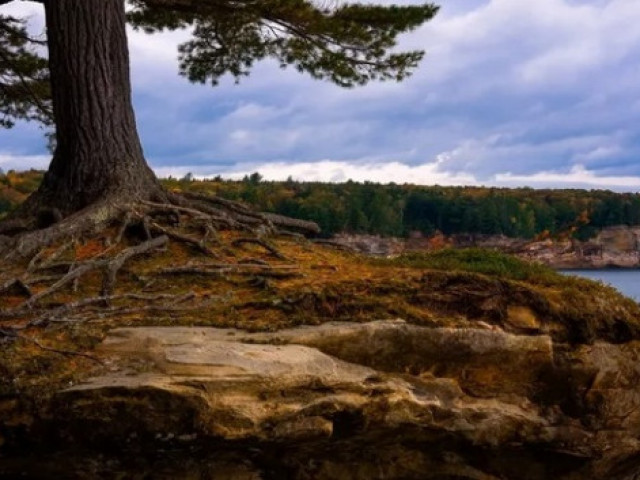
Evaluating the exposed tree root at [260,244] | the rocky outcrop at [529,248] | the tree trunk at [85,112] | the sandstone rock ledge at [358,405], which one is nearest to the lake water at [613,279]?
the rocky outcrop at [529,248]

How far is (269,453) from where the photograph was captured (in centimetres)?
672

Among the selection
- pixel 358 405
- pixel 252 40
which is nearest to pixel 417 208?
pixel 252 40

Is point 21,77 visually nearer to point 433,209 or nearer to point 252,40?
point 252,40

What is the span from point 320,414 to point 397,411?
0.83 meters

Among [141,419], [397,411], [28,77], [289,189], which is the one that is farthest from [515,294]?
[289,189]

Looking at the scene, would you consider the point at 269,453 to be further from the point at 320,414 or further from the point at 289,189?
the point at 289,189

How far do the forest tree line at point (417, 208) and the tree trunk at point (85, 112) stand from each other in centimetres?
1198

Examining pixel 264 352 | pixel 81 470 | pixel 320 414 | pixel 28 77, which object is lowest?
pixel 81 470

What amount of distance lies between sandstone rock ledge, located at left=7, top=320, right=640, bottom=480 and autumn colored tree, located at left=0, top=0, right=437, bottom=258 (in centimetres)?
291

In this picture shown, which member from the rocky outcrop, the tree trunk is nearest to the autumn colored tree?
the tree trunk

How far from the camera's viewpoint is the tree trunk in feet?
31.0

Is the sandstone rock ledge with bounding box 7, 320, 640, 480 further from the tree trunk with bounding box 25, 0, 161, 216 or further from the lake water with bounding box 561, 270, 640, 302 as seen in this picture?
the tree trunk with bounding box 25, 0, 161, 216

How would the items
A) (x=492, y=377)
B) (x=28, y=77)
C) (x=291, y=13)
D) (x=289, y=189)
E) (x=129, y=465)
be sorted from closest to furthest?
(x=129, y=465), (x=492, y=377), (x=291, y=13), (x=28, y=77), (x=289, y=189)

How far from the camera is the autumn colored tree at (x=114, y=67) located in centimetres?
938
